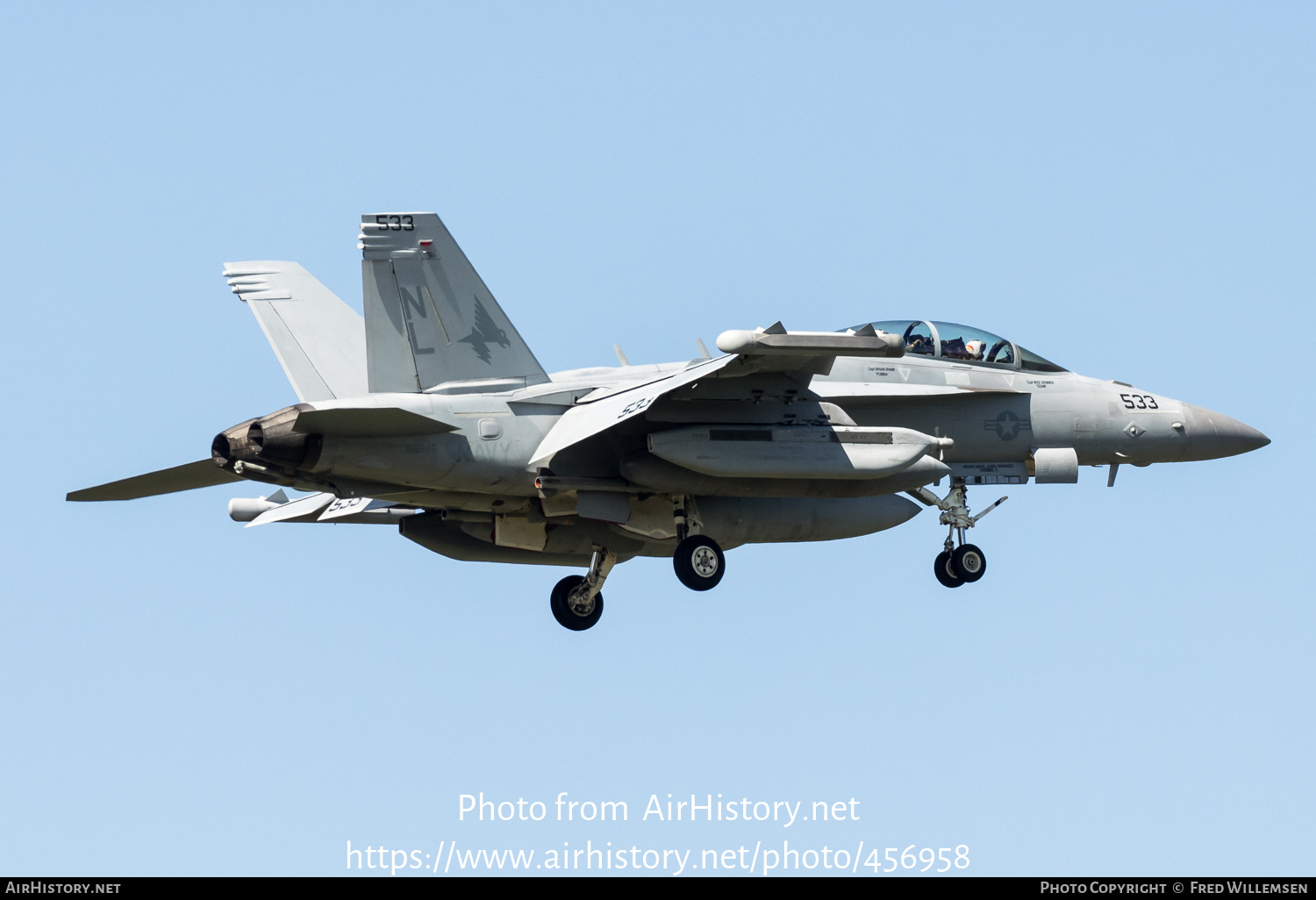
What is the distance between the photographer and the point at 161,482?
21.4 metres

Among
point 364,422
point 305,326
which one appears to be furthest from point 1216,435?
point 305,326

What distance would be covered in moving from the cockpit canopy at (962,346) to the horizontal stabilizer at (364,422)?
611 cm

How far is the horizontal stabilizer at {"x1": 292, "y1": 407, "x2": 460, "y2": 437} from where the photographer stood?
19.0 metres

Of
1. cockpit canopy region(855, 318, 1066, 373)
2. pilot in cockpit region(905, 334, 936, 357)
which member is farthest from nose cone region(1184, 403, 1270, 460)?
pilot in cockpit region(905, 334, 936, 357)

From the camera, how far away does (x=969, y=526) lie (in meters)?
22.9

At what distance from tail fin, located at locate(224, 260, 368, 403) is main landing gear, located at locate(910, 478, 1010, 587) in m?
7.37

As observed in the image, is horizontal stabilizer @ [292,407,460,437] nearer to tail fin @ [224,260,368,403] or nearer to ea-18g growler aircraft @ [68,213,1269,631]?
ea-18g growler aircraft @ [68,213,1269,631]

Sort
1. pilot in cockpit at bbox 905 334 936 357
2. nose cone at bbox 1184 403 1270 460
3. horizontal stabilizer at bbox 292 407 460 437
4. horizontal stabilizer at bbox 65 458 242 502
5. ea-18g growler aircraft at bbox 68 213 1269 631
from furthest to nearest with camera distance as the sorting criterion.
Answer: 1. nose cone at bbox 1184 403 1270 460
2. pilot in cockpit at bbox 905 334 936 357
3. horizontal stabilizer at bbox 65 458 242 502
4. ea-18g growler aircraft at bbox 68 213 1269 631
5. horizontal stabilizer at bbox 292 407 460 437

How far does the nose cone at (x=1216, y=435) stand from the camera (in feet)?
78.2

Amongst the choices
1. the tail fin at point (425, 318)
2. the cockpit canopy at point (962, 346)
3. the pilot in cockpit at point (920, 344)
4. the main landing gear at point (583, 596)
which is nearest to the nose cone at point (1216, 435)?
the cockpit canopy at point (962, 346)

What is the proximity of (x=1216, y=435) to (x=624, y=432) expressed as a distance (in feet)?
26.7

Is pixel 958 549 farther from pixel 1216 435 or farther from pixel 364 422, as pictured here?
pixel 364 422

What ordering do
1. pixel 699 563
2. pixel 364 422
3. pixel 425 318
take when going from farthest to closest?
1. pixel 699 563
2. pixel 425 318
3. pixel 364 422

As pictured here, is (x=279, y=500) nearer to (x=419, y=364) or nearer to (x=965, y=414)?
(x=419, y=364)
